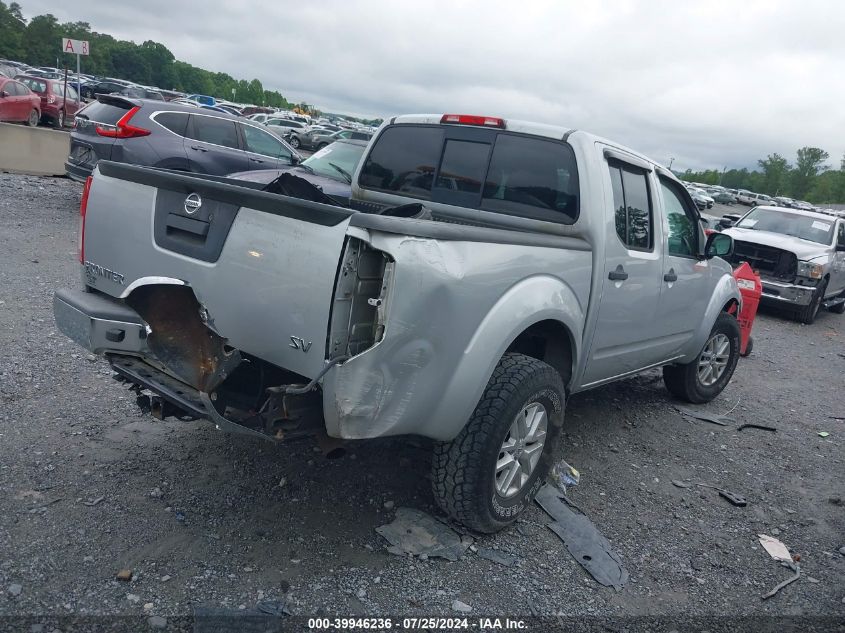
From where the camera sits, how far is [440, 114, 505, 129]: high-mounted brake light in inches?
170

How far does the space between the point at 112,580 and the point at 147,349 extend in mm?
970

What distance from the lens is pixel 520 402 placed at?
3369 millimetres

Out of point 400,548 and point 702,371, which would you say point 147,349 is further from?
point 702,371

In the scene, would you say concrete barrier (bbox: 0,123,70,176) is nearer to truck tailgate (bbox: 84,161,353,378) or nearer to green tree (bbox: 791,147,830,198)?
truck tailgate (bbox: 84,161,353,378)

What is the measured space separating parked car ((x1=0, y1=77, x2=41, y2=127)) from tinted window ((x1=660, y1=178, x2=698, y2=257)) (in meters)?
20.1

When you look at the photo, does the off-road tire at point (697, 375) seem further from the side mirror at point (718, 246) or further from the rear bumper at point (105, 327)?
the rear bumper at point (105, 327)

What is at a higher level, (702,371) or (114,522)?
(702,371)

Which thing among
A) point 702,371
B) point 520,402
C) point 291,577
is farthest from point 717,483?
point 291,577

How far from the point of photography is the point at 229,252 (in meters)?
→ 3.01

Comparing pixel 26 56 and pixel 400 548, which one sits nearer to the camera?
pixel 400 548

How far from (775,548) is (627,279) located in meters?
1.74

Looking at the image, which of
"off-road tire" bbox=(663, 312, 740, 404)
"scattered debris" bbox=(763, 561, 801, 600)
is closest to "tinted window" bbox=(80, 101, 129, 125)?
"off-road tire" bbox=(663, 312, 740, 404)

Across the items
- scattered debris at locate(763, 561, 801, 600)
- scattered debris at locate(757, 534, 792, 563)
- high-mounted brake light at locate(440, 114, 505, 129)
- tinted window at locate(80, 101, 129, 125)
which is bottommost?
scattered debris at locate(763, 561, 801, 600)

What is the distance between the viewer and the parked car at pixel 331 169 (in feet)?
31.2
